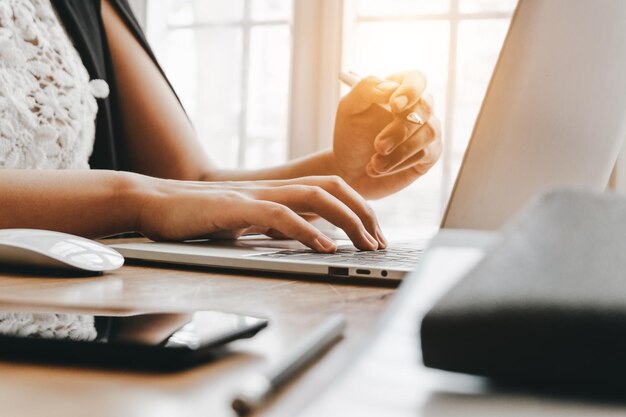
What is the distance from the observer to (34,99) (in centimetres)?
76

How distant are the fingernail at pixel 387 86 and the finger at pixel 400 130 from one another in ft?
0.12

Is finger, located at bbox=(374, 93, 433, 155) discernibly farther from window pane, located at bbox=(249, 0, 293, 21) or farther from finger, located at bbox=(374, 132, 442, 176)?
window pane, located at bbox=(249, 0, 293, 21)

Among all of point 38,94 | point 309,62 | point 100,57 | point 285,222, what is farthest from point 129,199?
point 309,62

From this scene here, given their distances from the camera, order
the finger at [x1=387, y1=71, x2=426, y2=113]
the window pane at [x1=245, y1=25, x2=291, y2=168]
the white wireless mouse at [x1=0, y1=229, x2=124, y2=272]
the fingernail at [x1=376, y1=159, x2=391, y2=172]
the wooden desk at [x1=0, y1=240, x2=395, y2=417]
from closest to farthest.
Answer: the wooden desk at [x1=0, y1=240, x2=395, y2=417] → the white wireless mouse at [x1=0, y1=229, x2=124, y2=272] → the finger at [x1=387, y1=71, x2=426, y2=113] → the fingernail at [x1=376, y1=159, x2=391, y2=172] → the window pane at [x1=245, y1=25, x2=291, y2=168]

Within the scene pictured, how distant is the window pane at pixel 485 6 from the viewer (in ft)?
5.55

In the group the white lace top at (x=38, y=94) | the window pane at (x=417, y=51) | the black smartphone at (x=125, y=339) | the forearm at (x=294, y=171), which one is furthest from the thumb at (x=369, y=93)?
the window pane at (x=417, y=51)

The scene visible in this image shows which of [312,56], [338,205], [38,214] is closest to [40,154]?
[38,214]

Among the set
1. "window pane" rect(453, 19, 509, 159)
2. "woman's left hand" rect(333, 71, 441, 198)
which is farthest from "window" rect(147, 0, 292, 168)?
"woman's left hand" rect(333, 71, 441, 198)

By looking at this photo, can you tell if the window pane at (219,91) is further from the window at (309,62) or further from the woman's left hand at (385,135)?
the woman's left hand at (385,135)

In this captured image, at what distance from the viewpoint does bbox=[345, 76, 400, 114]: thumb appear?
77cm

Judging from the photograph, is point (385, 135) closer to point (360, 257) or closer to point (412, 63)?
point (360, 257)

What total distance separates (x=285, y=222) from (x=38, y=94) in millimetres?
439

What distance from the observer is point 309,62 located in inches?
70.8

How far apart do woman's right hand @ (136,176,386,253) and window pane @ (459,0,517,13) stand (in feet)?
4.22
